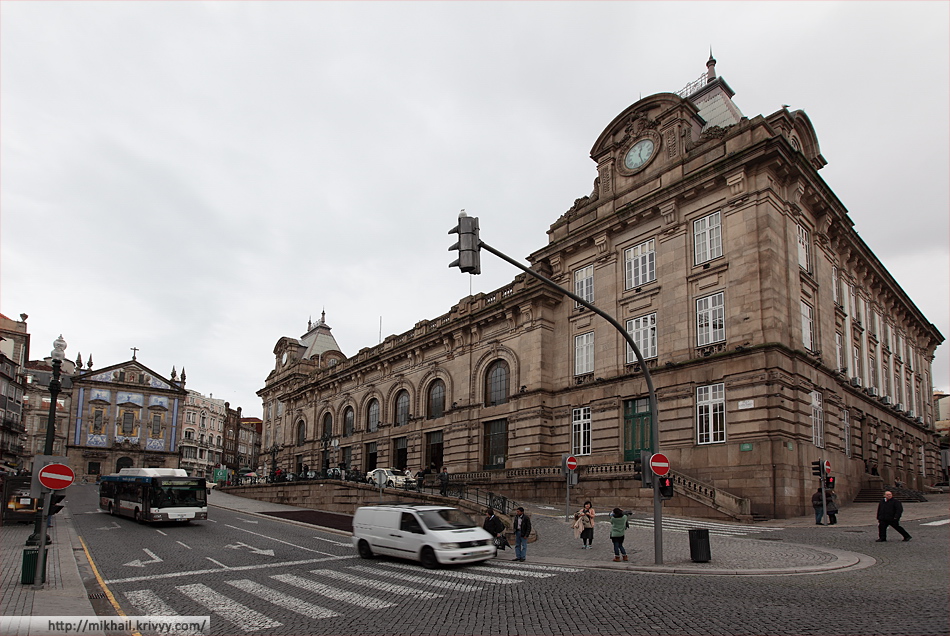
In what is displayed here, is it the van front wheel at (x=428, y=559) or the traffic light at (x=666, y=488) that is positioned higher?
the traffic light at (x=666, y=488)

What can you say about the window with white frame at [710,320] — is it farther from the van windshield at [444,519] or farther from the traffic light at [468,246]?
the traffic light at [468,246]

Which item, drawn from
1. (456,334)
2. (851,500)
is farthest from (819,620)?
(456,334)

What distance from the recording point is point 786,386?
1130 inches

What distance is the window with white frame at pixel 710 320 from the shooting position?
31.3 m

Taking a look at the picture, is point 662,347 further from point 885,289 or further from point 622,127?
point 885,289

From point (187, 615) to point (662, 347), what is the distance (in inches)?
1040

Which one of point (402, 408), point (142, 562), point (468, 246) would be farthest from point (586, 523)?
point (402, 408)

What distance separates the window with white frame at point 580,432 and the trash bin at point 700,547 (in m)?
19.8

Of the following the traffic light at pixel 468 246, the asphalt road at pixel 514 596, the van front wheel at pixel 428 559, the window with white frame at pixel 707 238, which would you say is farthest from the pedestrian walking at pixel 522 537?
the window with white frame at pixel 707 238

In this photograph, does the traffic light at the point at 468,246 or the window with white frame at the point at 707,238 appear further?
the window with white frame at the point at 707,238

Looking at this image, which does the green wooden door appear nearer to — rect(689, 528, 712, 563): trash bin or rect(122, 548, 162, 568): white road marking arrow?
rect(689, 528, 712, 563): trash bin

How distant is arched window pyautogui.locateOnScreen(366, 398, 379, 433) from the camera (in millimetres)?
56438

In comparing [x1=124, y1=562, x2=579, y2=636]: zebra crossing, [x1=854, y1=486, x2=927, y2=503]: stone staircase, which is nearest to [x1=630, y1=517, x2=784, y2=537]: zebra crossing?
[x1=124, y1=562, x2=579, y2=636]: zebra crossing

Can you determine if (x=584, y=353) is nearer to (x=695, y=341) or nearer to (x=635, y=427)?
(x=635, y=427)
